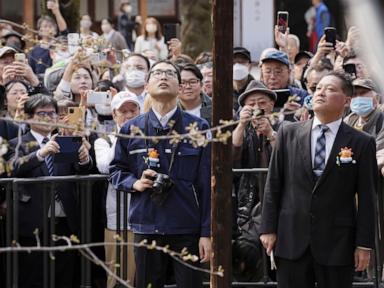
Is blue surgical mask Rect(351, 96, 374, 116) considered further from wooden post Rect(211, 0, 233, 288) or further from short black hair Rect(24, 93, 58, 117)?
wooden post Rect(211, 0, 233, 288)

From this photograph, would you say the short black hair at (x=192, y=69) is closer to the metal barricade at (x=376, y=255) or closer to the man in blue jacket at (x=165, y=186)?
the metal barricade at (x=376, y=255)

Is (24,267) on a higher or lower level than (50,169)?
lower

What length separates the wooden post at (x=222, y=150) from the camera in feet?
17.8

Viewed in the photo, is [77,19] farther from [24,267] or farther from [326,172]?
[326,172]

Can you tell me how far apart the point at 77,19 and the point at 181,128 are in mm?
11496

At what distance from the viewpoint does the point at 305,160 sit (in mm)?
6699

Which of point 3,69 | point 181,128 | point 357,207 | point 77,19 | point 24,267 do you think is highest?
point 77,19

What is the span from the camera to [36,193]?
25.0 feet

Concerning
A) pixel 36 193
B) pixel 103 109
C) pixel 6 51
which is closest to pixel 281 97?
pixel 103 109

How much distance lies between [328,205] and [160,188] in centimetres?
119

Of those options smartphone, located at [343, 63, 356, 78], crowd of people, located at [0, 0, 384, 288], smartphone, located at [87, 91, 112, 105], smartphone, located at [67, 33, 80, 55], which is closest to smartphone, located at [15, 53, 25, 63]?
crowd of people, located at [0, 0, 384, 288]

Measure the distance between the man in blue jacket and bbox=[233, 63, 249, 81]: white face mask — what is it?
301cm

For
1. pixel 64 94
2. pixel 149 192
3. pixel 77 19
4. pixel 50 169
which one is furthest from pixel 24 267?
pixel 77 19

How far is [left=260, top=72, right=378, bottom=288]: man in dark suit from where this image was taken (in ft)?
21.7
